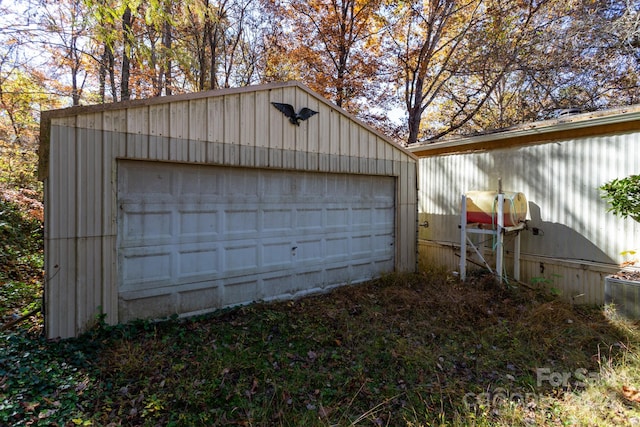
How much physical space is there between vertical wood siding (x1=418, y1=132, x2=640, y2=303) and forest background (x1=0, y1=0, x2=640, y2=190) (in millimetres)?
4204

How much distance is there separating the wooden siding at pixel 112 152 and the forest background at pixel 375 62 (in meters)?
6.03

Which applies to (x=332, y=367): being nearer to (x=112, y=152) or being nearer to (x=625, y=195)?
(x=112, y=152)

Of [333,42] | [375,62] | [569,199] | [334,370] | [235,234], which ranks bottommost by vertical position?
[334,370]

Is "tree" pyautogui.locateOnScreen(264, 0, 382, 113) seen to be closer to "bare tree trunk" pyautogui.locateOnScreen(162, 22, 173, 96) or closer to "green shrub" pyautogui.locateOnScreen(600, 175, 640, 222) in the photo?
"bare tree trunk" pyautogui.locateOnScreen(162, 22, 173, 96)

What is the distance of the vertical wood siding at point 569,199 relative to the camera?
516cm

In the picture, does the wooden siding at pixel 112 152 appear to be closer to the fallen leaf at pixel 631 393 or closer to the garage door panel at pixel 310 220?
the garage door panel at pixel 310 220

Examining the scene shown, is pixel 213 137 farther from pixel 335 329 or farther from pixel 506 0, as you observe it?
pixel 506 0

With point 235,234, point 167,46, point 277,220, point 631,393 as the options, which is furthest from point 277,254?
point 167,46

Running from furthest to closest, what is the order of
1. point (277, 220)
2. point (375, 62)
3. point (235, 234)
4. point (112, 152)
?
point (375, 62)
point (277, 220)
point (235, 234)
point (112, 152)

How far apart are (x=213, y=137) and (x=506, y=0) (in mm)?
11315

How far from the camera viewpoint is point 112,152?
389cm

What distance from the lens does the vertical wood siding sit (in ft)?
16.9

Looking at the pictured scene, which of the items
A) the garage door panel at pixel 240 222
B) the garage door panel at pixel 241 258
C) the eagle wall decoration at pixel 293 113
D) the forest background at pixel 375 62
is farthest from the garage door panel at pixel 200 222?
the forest background at pixel 375 62

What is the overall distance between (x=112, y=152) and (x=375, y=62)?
10.9 metres
